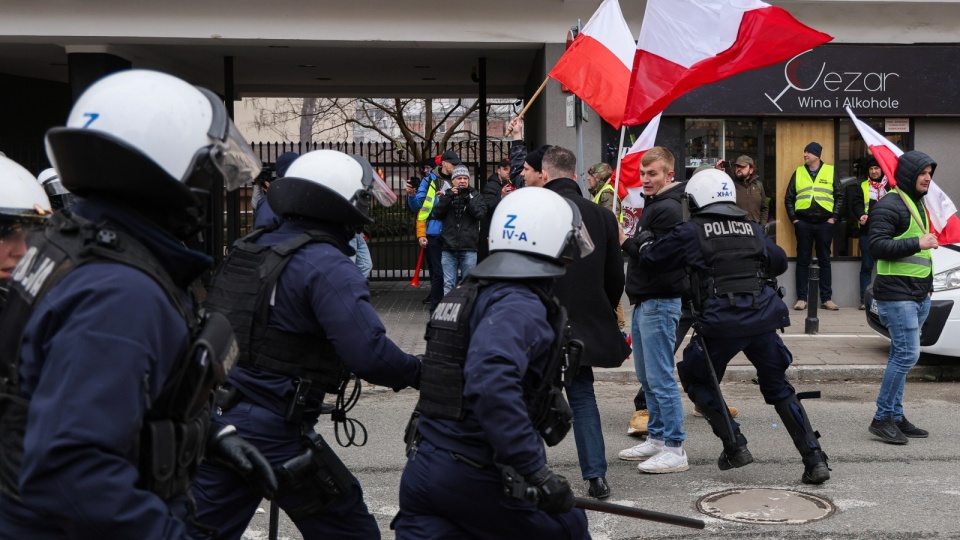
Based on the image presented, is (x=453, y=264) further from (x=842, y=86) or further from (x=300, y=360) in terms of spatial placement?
(x=300, y=360)

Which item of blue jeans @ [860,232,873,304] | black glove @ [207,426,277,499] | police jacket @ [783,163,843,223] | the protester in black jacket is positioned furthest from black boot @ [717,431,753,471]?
blue jeans @ [860,232,873,304]

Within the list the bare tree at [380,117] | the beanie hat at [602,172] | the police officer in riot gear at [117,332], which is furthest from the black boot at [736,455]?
the bare tree at [380,117]

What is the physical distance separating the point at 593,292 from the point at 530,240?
2.43 meters

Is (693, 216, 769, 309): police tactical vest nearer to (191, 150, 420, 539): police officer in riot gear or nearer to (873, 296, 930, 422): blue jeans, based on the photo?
(873, 296, 930, 422): blue jeans

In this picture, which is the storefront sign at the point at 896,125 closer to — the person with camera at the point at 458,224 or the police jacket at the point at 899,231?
the person with camera at the point at 458,224

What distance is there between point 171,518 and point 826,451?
566cm

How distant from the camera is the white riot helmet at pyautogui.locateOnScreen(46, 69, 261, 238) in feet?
7.00

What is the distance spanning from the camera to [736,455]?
613cm

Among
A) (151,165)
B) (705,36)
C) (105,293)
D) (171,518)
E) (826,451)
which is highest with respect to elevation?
(705,36)

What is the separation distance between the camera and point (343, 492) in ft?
12.2

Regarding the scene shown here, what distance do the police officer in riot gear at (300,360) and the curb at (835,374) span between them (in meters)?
5.99

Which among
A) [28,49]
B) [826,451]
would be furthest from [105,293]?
[28,49]

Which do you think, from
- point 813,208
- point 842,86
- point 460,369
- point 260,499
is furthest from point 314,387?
point 842,86

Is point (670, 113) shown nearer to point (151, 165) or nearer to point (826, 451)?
point (826, 451)
